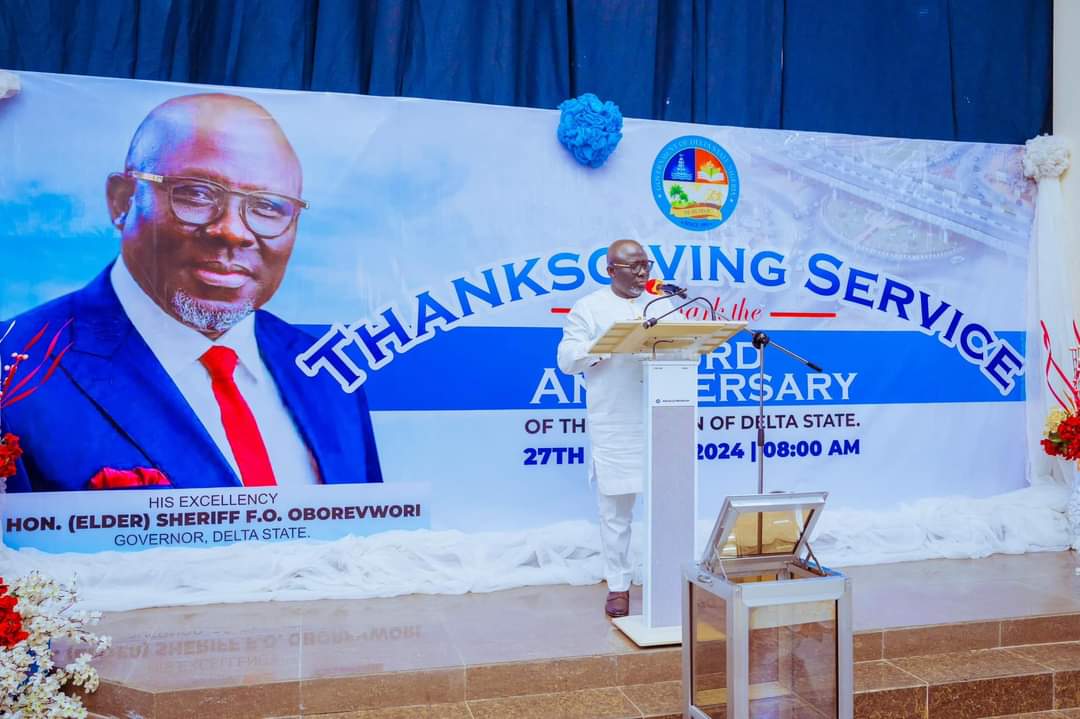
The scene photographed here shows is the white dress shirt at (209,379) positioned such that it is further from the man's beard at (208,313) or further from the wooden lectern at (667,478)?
the wooden lectern at (667,478)

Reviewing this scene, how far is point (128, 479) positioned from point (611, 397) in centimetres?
209

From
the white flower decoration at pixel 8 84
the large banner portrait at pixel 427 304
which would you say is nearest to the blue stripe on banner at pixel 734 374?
the large banner portrait at pixel 427 304

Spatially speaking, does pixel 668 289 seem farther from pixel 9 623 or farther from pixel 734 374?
pixel 9 623

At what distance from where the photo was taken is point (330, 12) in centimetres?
415

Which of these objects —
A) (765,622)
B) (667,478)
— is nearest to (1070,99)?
(667,478)

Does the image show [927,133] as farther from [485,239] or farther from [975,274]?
[485,239]

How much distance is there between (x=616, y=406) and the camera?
349 centimetres

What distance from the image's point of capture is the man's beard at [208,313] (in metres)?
3.88

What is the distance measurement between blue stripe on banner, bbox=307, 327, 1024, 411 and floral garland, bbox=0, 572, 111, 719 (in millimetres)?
1635

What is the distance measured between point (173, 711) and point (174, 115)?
2476mm

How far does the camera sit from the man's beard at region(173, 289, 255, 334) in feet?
12.7

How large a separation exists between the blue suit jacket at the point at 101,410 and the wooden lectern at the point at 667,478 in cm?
178

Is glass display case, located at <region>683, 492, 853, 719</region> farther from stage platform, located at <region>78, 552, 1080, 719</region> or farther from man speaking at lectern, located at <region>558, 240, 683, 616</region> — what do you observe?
man speaking at lectern, located at <region>558, 240, 683, 616</region>

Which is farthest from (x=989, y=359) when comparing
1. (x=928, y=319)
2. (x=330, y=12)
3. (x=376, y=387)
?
(x=330, y=12)
